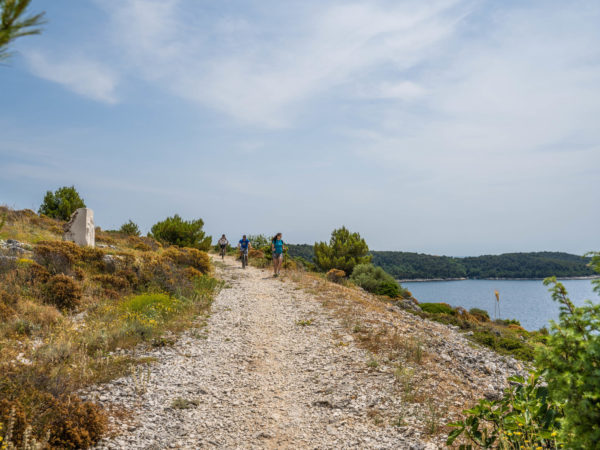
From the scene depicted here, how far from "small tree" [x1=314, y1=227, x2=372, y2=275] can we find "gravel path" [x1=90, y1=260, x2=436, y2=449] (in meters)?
15.3

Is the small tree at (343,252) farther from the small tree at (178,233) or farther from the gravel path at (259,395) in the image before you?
the gravel path at (259,395)

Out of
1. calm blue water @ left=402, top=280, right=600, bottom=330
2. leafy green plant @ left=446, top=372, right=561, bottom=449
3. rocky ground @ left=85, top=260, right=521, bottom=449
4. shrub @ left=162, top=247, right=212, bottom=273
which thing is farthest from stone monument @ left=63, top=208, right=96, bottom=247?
calm blue water @ left=402, top=280, right=600, bottom=330

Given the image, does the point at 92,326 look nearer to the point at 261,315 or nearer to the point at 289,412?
the point at 261,315

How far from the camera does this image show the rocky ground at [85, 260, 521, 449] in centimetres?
501

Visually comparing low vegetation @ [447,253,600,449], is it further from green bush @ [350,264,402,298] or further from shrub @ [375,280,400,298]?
green bush @ [350,264,402,298]

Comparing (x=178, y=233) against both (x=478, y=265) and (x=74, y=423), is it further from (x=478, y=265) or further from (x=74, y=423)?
(x=478, y=265)

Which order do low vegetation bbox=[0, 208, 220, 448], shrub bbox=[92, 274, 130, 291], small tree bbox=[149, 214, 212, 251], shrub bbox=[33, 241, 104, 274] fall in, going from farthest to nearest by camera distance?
small tree bbox=[149, 214, 212, 251], shrub bbox=[92, 274, 130, 291], shrub bbox=[33, 241, 104, 274], low vegetation bbox=[0, 208, 220, 448]

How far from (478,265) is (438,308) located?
87.4 feet

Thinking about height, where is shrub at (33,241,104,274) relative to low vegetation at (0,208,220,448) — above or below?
above

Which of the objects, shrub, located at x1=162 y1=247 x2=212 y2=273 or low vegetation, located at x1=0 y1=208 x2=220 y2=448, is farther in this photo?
shrub, located at x1=162 y1=247 x2=212 y2=273

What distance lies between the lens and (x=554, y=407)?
11.2ft

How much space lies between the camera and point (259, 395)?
6.38 metres

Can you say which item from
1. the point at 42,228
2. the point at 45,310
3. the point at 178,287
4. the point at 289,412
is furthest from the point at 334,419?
the point at 42,228

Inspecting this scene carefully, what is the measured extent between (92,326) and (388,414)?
278 inches
